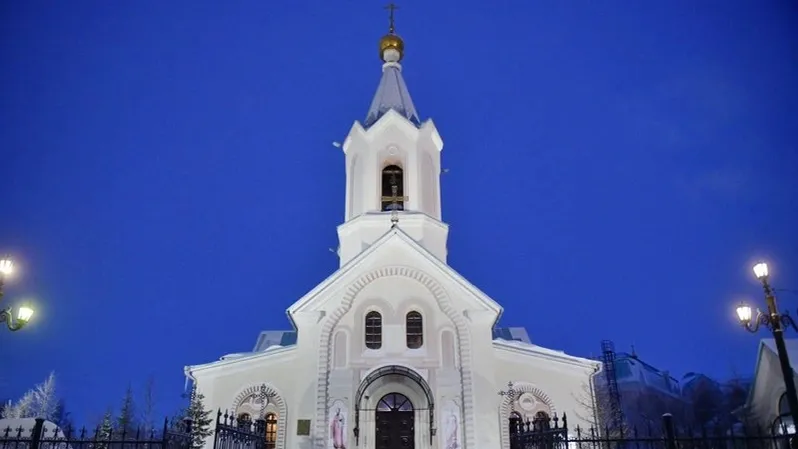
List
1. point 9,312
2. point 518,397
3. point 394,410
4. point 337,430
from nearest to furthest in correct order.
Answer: point 9,312, point 337,430, point 394,410, point 518,397

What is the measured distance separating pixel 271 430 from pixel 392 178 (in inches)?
447

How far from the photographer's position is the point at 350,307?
2109 cm

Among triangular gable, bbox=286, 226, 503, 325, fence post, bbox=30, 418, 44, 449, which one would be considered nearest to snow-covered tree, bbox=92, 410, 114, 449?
fence post, bbox=30, 418, 44, 449

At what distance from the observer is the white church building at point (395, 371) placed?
19.6m

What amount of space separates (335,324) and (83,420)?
233ft

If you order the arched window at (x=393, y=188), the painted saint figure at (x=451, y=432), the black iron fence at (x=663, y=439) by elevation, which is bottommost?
the black iron fence at (x=663, y=439)

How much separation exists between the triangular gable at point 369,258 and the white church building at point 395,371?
0.04 meters

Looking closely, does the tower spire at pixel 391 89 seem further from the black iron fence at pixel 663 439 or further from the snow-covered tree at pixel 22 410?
the snow-covered tree at pixel 22 410

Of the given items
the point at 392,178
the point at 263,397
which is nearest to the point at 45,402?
the point at 263,397

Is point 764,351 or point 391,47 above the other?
point 391,47

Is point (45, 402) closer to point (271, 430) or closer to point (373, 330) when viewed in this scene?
point (271, 430)

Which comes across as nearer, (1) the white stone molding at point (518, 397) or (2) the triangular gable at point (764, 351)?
(2) the triangular gable at point (764, 351)

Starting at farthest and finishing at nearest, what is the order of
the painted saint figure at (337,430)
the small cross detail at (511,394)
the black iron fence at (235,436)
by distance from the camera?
the small cross detail at (511,394) < the painted saint figure at (337,430) < the black iron fence at (235,436)

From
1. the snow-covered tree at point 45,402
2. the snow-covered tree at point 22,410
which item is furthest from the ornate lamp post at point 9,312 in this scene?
the snow-covered tree at point 45,402
